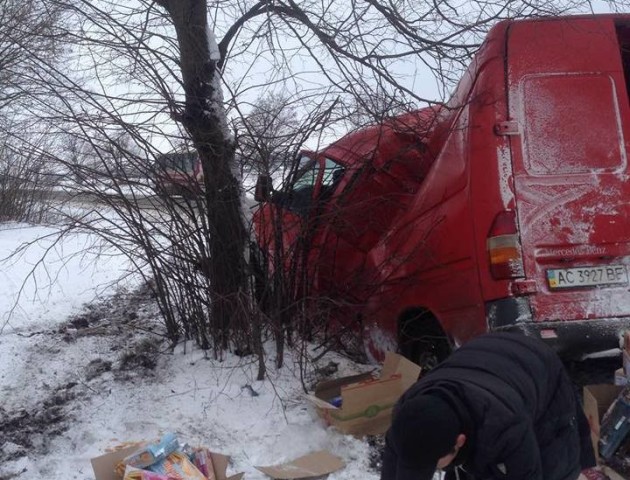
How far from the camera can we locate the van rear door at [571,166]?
12.2ft

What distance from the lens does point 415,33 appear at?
546 cm

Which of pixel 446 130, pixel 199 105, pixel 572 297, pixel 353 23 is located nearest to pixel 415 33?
pixel 353 23

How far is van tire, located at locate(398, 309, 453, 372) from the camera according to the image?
4.58 meters

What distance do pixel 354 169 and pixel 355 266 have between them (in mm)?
682

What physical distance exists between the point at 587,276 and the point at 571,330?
31cm

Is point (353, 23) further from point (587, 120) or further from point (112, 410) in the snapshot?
point (112, 410)

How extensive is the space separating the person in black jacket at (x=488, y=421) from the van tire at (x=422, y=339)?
2.03 metres

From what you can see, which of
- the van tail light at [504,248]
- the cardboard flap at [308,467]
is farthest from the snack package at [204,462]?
the van tail light at [504,248]

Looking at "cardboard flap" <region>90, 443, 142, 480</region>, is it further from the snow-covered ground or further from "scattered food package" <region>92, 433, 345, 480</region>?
the snow-covered ground

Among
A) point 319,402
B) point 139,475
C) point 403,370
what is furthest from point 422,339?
point 139,475

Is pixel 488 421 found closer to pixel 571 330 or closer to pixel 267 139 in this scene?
pixel 571 330

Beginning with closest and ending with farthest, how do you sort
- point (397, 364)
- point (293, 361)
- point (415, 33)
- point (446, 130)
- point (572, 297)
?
point (572, 297), point (397, 364), point (446, 130), point (293, 361), point (415, 33)

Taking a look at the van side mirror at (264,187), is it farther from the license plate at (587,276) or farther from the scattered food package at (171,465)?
the license plate at (587,276)

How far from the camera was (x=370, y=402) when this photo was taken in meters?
4.08
